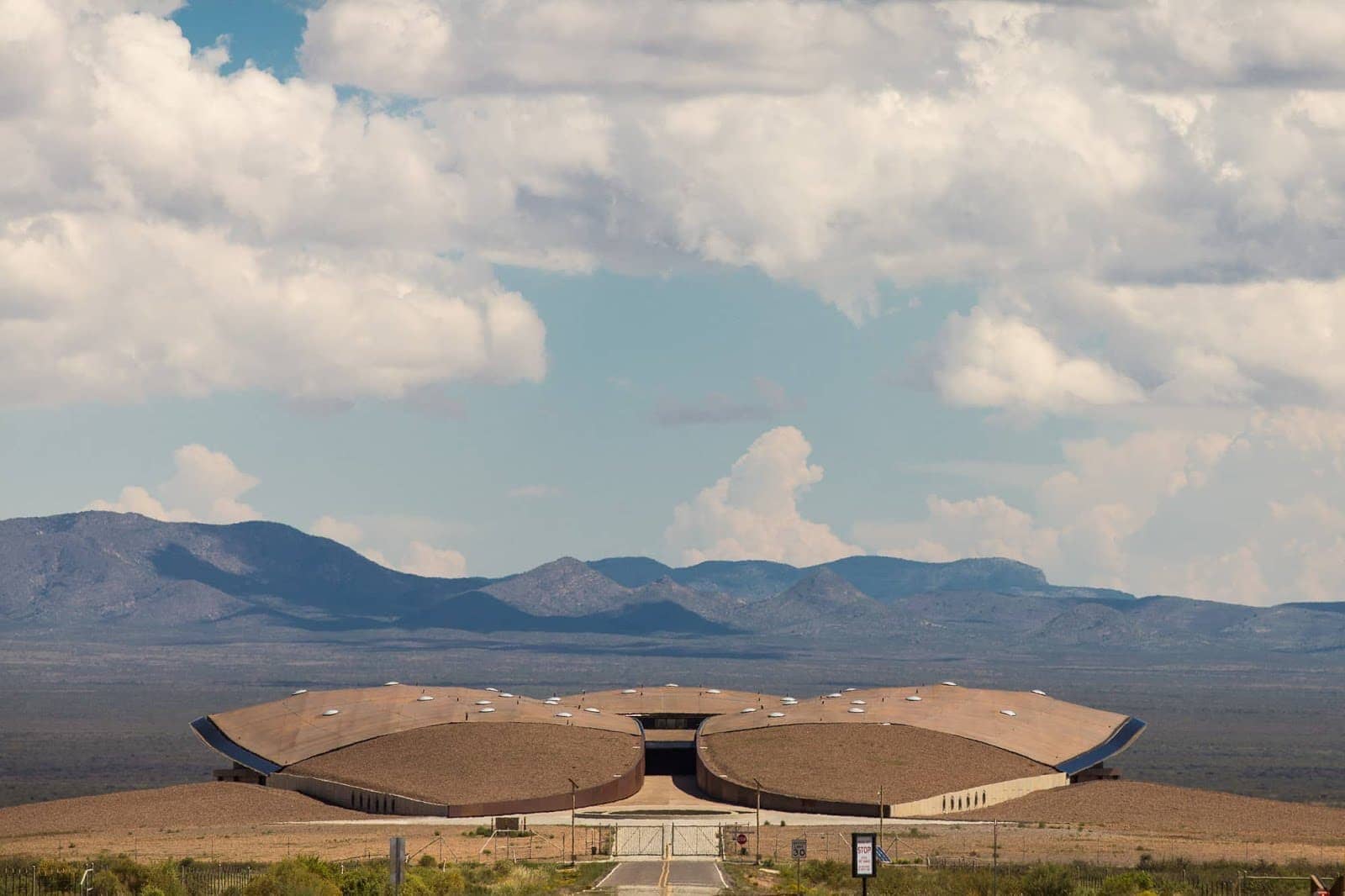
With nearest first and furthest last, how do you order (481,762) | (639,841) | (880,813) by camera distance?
(639,841) < (880,813) < (481,762)

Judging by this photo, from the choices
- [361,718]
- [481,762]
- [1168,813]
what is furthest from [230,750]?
[1168,813]

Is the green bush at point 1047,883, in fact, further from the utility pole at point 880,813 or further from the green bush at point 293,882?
the green bush at point 293,882

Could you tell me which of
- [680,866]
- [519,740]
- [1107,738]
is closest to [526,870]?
[680,866]

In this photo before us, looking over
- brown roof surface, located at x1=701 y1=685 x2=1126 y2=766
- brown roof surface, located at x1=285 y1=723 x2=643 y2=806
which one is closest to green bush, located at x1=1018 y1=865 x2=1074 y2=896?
brown roof surface, located at x1=285 y1=723 x2=643 y2=806

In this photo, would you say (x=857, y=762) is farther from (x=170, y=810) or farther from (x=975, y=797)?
(x=170, y=810)

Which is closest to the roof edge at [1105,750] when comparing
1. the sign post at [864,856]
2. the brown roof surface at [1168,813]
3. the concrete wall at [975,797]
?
the concrete wall at [975,797]

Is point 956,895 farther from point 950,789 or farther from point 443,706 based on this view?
point 443,706
